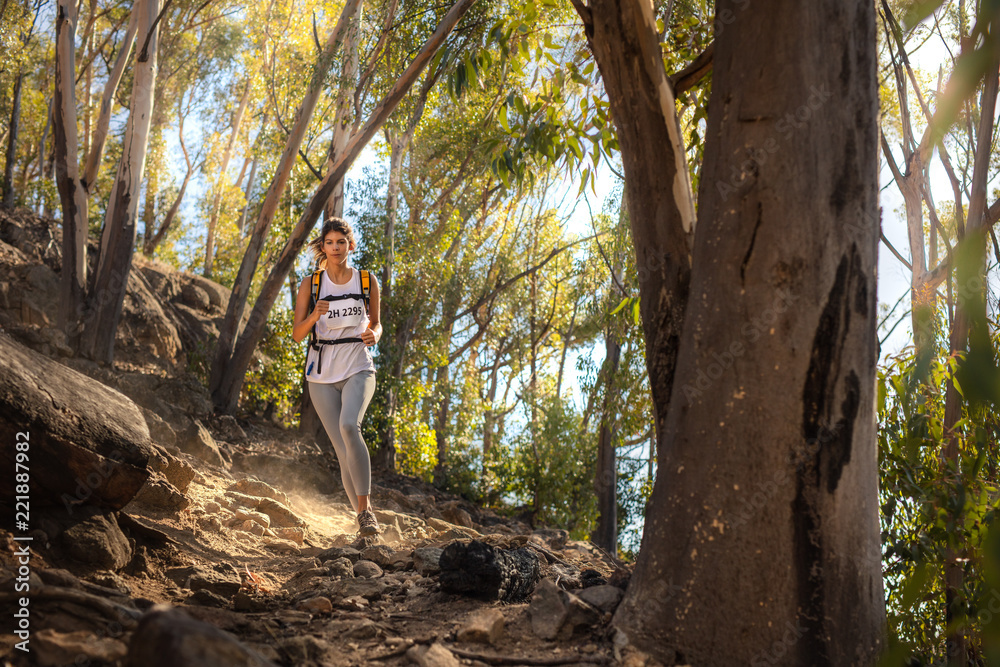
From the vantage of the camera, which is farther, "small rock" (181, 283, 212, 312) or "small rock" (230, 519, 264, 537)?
"small rock" (181, 283, 212, 312)

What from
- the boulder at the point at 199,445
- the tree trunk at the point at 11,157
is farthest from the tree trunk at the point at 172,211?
the boulder at the point at 199,445

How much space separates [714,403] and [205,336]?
33.4 ft

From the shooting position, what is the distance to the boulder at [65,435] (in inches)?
91.0

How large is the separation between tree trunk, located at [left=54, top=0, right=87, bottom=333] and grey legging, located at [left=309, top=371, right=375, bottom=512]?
4797 millimetres

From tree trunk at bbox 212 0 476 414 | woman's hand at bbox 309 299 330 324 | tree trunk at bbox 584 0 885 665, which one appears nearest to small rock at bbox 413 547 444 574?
tree trunk at bbox 584 0 885 665

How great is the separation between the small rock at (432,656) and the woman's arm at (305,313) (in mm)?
2102

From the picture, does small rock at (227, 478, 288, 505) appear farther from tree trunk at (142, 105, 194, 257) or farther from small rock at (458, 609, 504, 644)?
tree trunk at (142, 105, 194, 257)

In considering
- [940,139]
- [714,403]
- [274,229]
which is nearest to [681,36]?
[714,403]

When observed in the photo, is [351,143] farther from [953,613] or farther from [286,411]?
[953,613]

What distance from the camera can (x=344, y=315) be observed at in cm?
394

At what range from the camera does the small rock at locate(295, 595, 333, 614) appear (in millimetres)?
2535

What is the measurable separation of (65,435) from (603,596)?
1.98 m

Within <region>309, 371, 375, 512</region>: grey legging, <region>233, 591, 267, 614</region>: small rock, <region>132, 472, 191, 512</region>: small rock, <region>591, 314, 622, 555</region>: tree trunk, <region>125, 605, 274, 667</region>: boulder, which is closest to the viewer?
<region>125, 605, 274, 667</region>: boulder

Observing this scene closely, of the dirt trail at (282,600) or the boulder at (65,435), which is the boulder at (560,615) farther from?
the boulder at (65,435)
